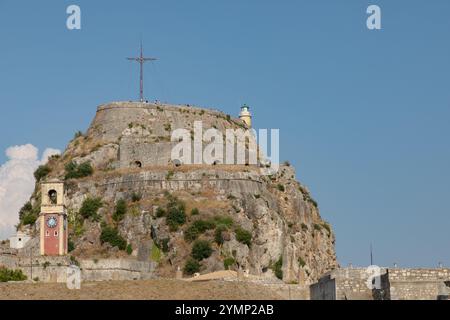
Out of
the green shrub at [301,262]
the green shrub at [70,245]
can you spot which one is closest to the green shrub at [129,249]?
the green shrub at [70,245]

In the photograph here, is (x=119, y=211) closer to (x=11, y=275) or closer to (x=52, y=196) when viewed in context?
(x=52, y=196)

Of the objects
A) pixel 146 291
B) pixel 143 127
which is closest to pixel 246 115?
pixel 143 127

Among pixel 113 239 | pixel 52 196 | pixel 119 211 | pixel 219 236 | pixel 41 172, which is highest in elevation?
pixel 41 172

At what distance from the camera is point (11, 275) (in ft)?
280

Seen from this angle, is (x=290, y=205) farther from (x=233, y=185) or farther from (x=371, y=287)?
(x=371, y=287)

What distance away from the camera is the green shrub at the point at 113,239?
98.3 m

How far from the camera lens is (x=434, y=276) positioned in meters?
46.4

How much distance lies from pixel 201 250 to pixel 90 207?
12.1 metres

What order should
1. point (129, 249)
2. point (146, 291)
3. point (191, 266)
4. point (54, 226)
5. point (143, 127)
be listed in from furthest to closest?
point (143, 127) → point (129, 249) → point (54, 226) → point (191, 266) → point (146, 291)

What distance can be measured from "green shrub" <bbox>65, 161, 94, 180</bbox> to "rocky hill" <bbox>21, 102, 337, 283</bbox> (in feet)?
0.32

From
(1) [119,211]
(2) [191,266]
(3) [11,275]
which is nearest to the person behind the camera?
(3) [11,275]

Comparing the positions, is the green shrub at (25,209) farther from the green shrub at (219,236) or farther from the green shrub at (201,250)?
the green shrub at (219,236)
